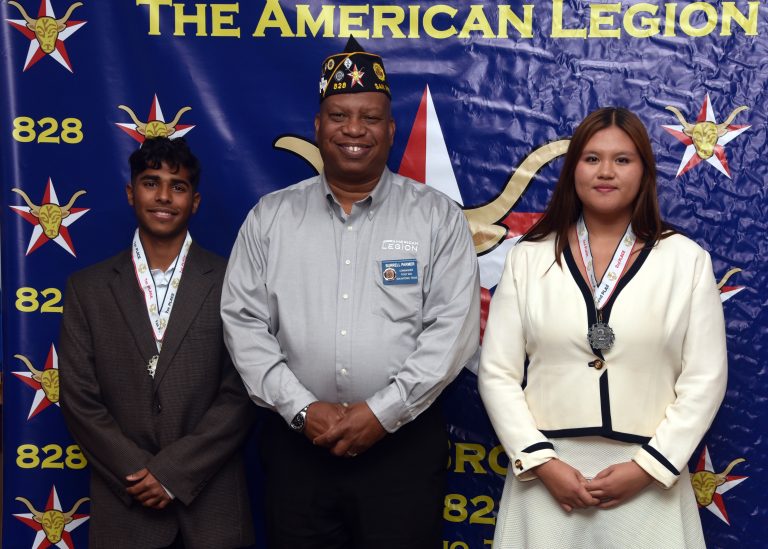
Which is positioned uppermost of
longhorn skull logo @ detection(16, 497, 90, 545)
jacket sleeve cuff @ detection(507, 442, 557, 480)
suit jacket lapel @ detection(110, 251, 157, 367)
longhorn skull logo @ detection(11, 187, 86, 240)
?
longhorn skull logo @ detection(11, 187, 86, 240)

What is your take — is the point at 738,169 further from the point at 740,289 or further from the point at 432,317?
the point at 432,317

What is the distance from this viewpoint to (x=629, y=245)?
7.27ft

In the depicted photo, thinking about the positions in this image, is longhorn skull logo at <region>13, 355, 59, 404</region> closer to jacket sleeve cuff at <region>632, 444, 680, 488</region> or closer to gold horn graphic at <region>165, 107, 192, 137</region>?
gold horn graphic at <region>165, 107, 192, 137</region>

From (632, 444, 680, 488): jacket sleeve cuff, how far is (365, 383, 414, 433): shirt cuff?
1.96ft

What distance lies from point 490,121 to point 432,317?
848 millimetres

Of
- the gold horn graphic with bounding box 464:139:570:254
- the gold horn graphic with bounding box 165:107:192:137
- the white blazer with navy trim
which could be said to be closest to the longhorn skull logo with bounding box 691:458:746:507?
the white blazer with navy trim

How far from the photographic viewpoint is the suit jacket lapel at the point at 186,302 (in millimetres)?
2395

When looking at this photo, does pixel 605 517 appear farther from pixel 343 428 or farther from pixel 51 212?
pixel 51 212

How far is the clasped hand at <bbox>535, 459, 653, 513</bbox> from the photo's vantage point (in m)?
2.10

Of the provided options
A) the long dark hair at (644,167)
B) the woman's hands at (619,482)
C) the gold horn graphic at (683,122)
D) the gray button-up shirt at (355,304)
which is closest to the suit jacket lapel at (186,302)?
the gray button-up shirt at (355,304)

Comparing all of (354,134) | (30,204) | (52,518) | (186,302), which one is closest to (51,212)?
(30,204)

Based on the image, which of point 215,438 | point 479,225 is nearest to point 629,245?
point 479,225

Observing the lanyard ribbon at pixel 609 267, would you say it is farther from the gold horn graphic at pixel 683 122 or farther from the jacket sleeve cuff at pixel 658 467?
the gold horn graphic at pixel 683 122

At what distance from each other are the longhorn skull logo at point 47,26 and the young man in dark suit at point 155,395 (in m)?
0.74
